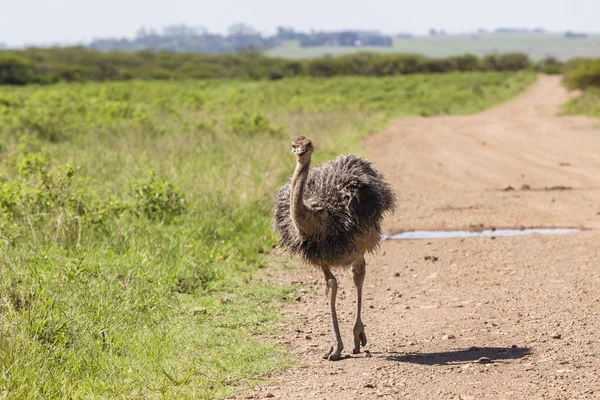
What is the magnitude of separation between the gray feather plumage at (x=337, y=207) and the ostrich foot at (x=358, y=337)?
20.2 inches

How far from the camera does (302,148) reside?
626 cm

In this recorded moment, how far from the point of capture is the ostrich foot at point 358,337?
6.80m

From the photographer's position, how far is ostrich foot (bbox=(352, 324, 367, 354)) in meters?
6.80

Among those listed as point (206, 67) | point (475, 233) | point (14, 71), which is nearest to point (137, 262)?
point (475, 233)

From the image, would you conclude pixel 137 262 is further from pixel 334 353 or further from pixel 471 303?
pixel 471 303

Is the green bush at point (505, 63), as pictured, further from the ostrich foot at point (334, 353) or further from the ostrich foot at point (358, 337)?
the ostrich foot at point (334, 353)

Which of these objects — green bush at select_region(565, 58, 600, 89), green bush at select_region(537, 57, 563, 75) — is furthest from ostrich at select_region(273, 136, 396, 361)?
green bush at select_region(537, 57, 563, 75)

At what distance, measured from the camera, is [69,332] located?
6.47 metres

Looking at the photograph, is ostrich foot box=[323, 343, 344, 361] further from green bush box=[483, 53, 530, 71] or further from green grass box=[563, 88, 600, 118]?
green bush box=[483, 53, 530, 71]

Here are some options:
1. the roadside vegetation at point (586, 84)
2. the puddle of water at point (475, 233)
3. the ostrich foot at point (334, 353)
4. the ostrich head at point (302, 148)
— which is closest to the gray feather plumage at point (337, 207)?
the ostrich head at point (302, 148)

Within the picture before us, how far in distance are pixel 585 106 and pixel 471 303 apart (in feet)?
93.8

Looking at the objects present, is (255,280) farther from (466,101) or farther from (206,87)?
(206,87)

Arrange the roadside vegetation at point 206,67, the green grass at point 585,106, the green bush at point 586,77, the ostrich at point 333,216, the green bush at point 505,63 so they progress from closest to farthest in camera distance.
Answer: the ostrich at point 333,216, the green grass at point 585,106, the green bush at point 586,77, the roadside vegetation at point 206,67, the green bush at point 505,63

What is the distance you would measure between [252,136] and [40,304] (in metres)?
13.6
